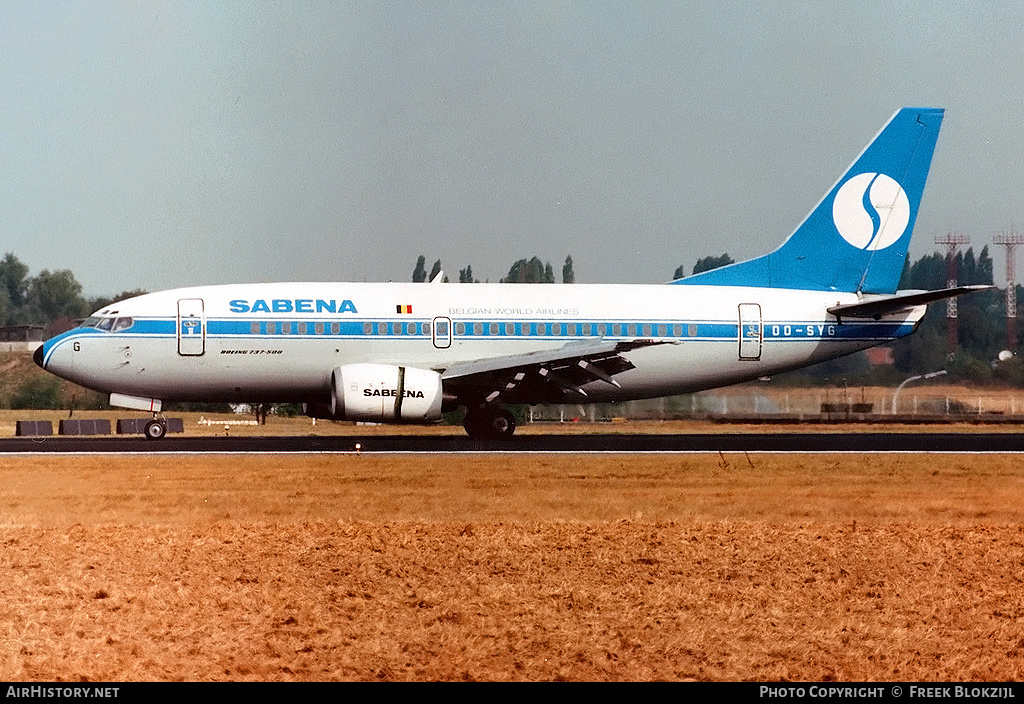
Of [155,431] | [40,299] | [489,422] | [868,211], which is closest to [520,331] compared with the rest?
[489,422]

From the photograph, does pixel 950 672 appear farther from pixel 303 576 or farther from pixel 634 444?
pixel 634 444

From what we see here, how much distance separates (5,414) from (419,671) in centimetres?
4604

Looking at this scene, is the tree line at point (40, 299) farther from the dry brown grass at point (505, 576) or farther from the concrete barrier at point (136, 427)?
the dry brown grass at point (505, 576)

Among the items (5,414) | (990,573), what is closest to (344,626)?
(990,573)

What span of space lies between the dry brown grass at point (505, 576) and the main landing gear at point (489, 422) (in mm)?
10429

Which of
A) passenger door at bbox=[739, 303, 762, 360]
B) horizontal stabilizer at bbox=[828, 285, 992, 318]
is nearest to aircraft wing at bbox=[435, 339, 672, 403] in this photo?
passenger door at bbox=[739, 303, 762, 360]

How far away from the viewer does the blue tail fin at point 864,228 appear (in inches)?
1415

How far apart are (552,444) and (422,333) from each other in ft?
15.8

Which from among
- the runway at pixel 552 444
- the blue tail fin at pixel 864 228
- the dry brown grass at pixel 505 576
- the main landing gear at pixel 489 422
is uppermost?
the blue tail fin at pixel 864 228

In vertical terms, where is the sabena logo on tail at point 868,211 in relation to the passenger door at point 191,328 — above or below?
above

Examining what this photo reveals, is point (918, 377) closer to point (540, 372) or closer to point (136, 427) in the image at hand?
point (540, 372)

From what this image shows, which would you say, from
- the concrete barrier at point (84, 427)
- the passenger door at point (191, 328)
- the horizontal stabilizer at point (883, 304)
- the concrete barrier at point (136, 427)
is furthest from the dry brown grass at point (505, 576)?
the concrete barrier at point (84, 427)

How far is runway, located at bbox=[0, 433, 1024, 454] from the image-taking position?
28094mm

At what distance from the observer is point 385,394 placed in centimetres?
3003
